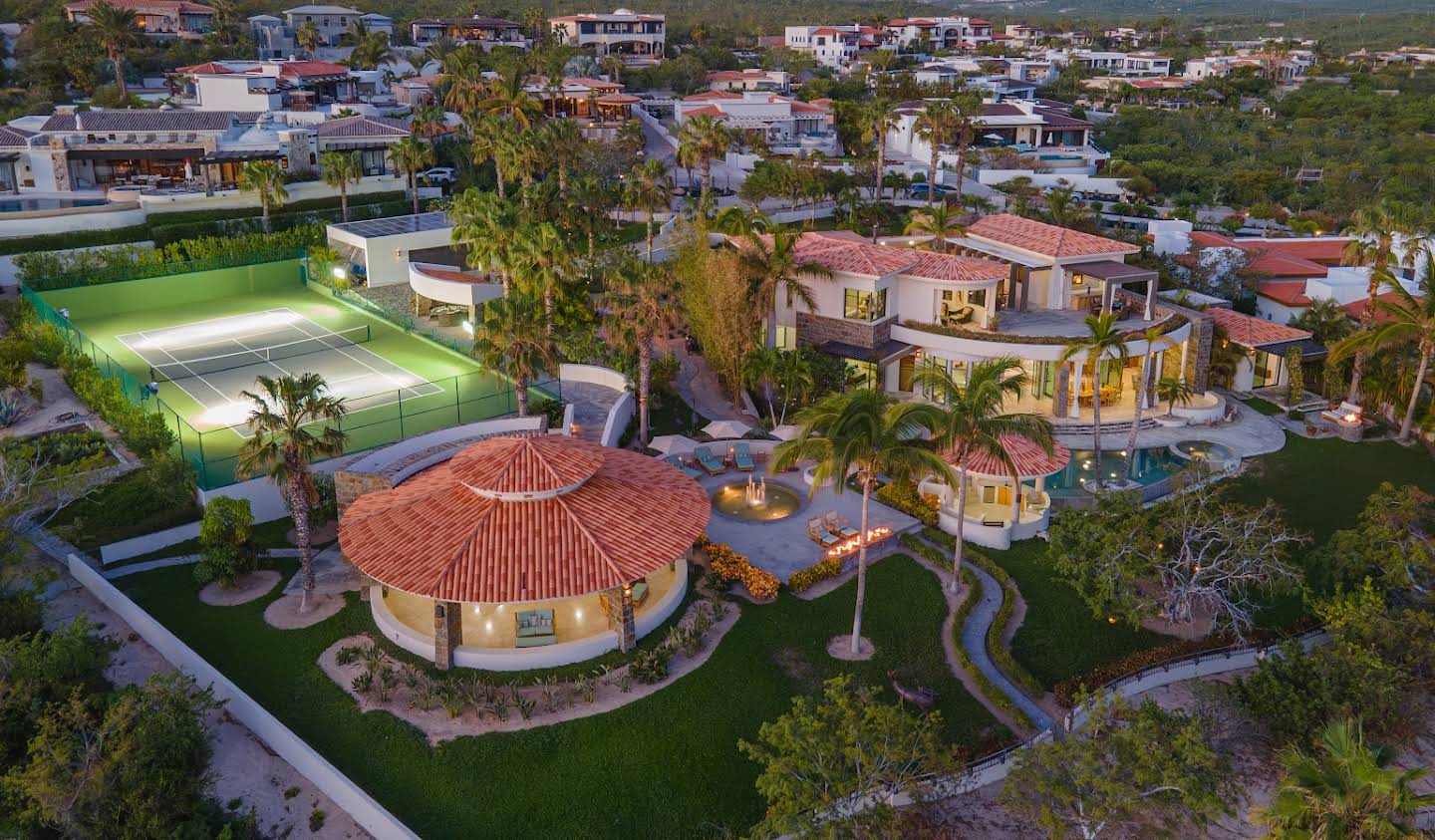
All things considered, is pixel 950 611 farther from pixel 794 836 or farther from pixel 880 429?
pixel 794 836

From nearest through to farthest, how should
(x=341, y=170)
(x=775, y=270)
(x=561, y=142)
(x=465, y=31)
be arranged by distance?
(x=775, y=270), (x=561, y=142), (x=341, y=170), (x=465, y=31)

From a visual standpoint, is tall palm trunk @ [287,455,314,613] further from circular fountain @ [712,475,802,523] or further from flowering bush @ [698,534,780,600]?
circular fountain @ [712,475,802,523]

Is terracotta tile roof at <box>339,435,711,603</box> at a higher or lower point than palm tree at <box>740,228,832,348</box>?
lower

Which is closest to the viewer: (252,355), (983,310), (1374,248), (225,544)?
(225,544)

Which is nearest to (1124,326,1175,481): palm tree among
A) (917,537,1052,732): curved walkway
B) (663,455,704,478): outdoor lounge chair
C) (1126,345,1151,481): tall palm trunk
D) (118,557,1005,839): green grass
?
(1126,345,1151,481): tall palm trunk

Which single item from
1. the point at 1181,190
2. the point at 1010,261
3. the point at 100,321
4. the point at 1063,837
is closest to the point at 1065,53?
the point at 1181,190

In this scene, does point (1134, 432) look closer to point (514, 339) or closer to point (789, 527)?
point (789, 527)

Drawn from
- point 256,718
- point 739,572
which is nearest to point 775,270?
Result: point 739,572
